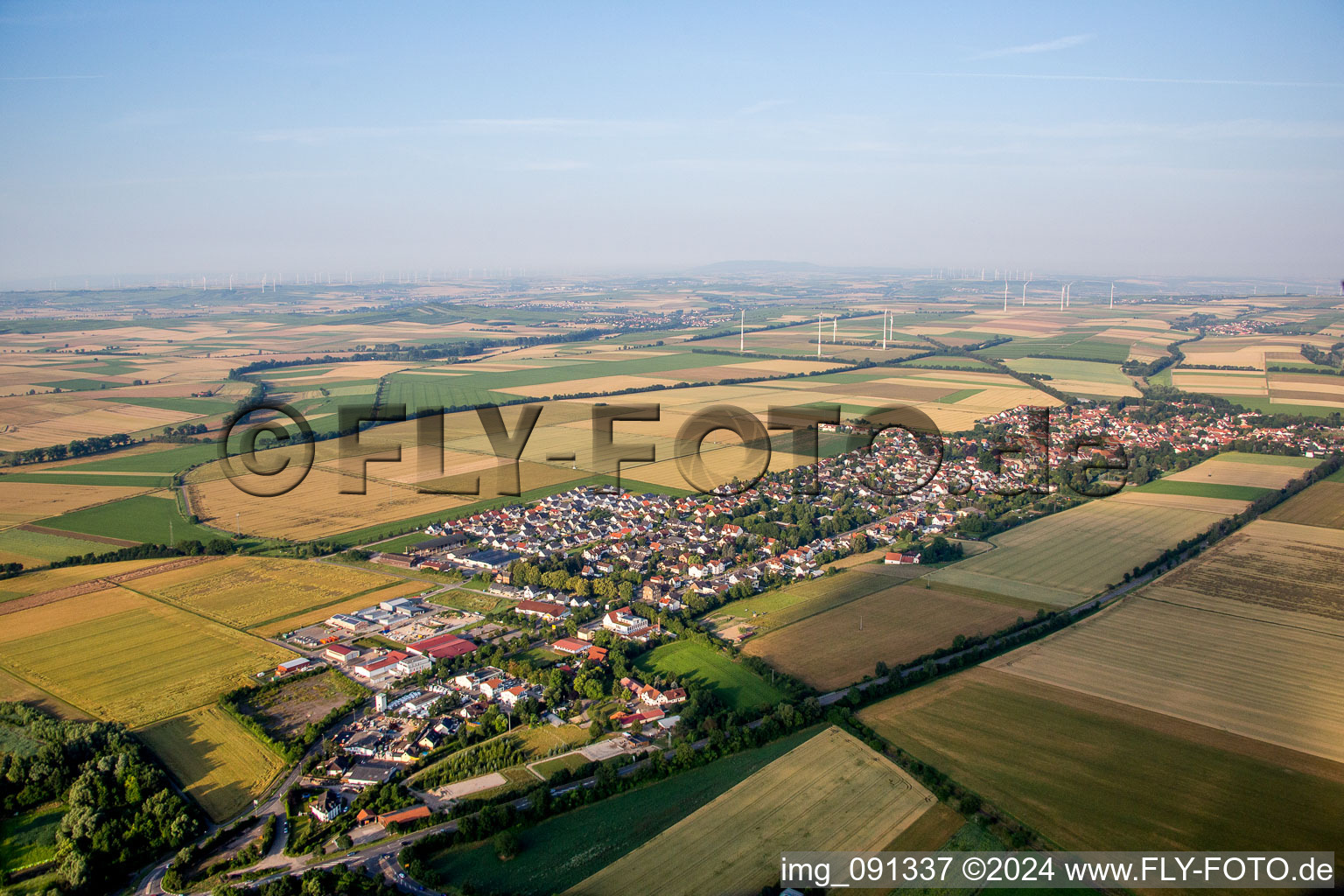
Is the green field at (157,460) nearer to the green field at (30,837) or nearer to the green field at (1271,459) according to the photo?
the green field at (30,837)

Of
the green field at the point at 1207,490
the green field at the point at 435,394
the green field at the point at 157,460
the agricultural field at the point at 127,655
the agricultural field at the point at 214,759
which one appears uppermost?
the green field at the point at 435,394

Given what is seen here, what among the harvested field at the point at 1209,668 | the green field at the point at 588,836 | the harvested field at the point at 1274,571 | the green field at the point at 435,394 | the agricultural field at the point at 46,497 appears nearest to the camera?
the green field at the point at 588,836

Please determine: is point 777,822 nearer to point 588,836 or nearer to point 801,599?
point 588,836

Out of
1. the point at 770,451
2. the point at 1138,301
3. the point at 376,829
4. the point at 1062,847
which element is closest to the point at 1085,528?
the point at 770,451

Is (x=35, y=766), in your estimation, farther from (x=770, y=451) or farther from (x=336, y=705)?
(x=770, y=451)

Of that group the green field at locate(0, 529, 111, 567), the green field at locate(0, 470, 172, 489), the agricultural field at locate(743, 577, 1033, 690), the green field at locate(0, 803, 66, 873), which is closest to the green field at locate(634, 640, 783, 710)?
the agricultural field at locate(743, 577, 1033, 690)

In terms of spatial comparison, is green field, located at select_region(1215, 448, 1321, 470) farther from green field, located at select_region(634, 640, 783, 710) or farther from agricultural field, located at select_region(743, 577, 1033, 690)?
green field, located at select_region(634, 640, 783, 710)

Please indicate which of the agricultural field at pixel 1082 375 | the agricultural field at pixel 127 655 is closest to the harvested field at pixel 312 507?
the agricultural field at pixel 127 655

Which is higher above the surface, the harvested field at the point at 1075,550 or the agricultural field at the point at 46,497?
the harvested field at the point at 1075,550
